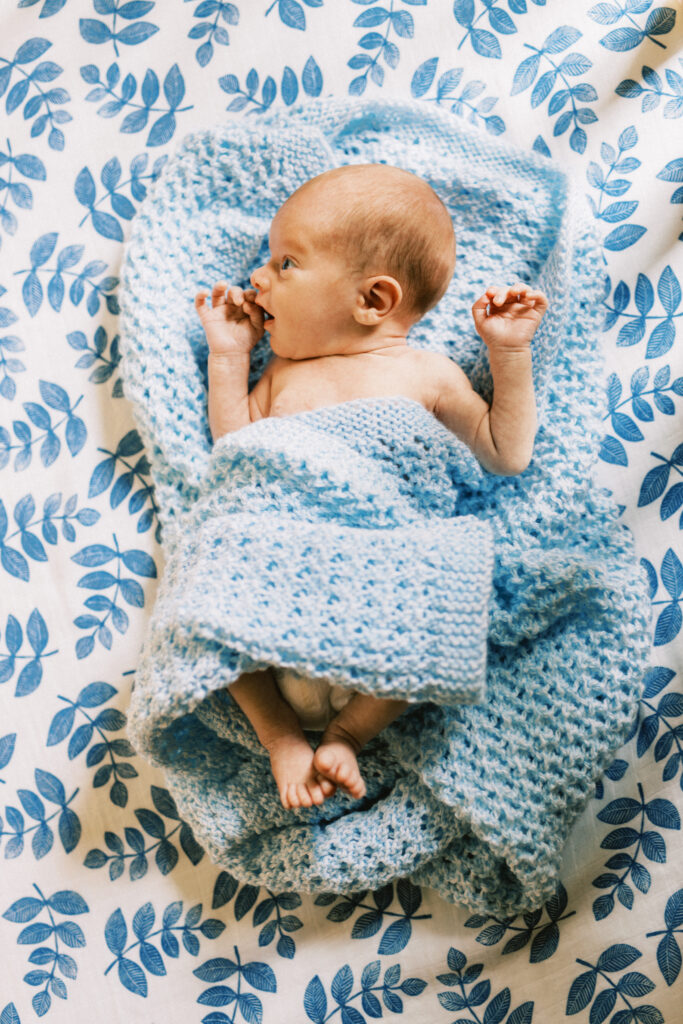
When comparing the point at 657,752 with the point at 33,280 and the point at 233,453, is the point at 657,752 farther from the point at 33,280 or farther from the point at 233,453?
the point at 33,280

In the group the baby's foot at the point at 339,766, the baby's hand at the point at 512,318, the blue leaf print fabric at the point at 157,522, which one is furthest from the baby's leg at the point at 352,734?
the baby's hand at the point at 512,318

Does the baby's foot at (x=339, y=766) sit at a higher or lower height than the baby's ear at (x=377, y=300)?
lower

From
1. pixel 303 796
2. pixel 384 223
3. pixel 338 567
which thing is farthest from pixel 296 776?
pixel 384 223

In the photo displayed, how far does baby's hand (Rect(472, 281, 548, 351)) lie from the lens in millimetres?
984

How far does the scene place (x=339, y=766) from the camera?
911 mm

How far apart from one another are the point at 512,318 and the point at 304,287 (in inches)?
10.4

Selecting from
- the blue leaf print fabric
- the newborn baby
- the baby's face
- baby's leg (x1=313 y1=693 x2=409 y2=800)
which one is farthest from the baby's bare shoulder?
baby's leg (x1=313 y1=693 x2=409 y2=800)

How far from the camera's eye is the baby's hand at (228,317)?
106 centimetres

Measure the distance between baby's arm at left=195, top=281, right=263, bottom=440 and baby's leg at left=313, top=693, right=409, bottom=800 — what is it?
0.40 m

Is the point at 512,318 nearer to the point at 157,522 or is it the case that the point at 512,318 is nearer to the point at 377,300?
the point at 377,300

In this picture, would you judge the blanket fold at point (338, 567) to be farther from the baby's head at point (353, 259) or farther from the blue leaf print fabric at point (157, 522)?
the blue leaf print fabric at point (157, 522)

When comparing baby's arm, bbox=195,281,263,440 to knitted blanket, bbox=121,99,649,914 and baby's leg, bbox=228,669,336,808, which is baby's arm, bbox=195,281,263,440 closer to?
knitted blanket, bbox=121,99,649,914

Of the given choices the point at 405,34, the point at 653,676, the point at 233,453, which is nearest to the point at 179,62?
the point at 405,34

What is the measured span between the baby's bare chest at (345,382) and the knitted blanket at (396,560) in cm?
4
